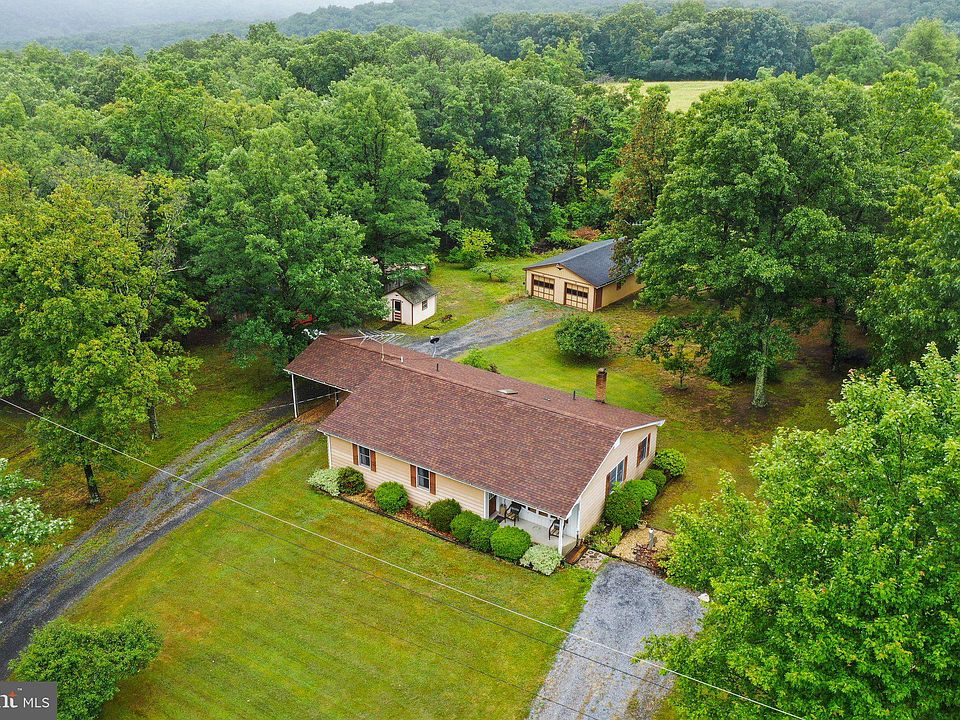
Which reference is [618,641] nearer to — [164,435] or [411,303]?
[164,435]

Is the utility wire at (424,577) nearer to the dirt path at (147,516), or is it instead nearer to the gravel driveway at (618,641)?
the gravel driveway at (618,641)

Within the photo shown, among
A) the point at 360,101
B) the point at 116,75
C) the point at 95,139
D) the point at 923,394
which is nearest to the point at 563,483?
the point at 923,394

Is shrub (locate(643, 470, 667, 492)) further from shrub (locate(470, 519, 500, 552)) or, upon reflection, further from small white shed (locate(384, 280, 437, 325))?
small white shed (locate(384, 280, 437, 325))

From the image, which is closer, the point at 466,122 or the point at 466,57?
the point at 466,122

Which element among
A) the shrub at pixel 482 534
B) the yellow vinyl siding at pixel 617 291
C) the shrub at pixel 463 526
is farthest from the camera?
the yellow vinyl siding at pixel 617 291

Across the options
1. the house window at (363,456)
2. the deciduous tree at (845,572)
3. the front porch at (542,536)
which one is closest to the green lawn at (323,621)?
the front porch at (542,536)

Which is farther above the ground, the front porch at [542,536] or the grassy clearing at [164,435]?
the front porch at [542,536]

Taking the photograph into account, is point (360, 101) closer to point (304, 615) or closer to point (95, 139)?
point (95, 139)
